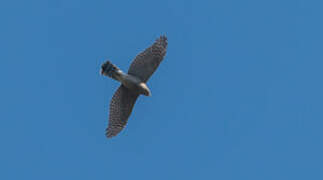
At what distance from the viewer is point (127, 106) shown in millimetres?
29594

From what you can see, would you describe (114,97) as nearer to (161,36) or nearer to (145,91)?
(145,91)

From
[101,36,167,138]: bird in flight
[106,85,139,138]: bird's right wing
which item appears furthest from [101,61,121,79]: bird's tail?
[106,85,139,138]: bird's right wing

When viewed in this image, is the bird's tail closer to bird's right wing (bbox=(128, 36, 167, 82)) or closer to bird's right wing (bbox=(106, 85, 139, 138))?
bird's right wing (bbox=(128, 36, 167, 82))

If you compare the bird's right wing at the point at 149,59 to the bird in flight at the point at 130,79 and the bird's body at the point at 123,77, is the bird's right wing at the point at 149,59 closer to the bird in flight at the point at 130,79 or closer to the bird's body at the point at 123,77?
the bird in flight at the point at 130,79

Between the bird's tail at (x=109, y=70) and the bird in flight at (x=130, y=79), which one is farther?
the bird in flight at (x=130, y=79)

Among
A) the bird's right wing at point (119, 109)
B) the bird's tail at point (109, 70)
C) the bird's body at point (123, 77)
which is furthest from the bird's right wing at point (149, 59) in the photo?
the bird's right wing at point (119, 109)

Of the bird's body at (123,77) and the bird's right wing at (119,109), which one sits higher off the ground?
the bird's body at (123,77)

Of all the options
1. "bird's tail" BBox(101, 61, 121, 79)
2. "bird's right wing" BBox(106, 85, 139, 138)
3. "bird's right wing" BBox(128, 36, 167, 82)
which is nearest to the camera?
"bird's tail" BBox(101, 61, 121, 79)

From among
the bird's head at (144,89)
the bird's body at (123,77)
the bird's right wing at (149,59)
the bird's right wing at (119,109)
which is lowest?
the bird's right wing at (119,109)

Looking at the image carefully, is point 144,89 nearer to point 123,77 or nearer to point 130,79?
point 130,79

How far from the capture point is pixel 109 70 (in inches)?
1129

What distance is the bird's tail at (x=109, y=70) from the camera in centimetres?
2852

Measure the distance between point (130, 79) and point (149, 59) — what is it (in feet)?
3.90

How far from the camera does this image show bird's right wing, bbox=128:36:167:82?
2866 cm
